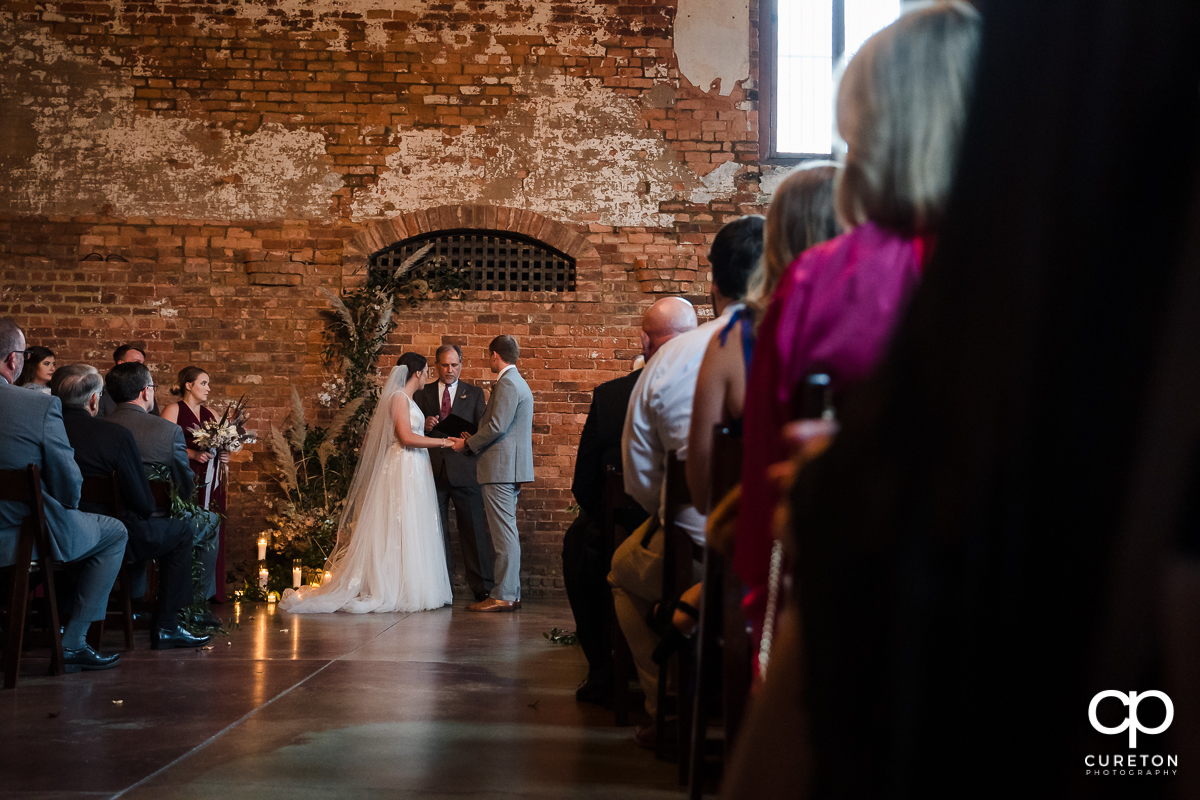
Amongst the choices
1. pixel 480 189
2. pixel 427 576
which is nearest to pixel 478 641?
pixel 427 576

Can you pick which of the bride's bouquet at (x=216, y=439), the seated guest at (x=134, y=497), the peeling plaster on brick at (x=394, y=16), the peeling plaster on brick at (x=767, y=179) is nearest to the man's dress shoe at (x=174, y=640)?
the seated guest at (x=134, y=497)

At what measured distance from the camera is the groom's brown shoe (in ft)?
21.3

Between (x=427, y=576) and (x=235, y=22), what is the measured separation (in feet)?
14.4

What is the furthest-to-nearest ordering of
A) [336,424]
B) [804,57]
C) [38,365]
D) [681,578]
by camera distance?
[804,57] → [336,424] → [38,365] → [681,578]

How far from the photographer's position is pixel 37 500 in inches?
147

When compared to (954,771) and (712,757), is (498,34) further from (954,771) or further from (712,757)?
(954,771)

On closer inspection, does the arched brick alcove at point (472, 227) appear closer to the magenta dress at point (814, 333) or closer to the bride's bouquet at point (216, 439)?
the bride's bouquet at point (216, 439)

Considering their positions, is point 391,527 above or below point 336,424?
below

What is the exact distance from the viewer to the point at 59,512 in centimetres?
388

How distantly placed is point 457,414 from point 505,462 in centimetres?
67

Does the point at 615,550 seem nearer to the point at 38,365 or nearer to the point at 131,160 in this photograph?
the point at 38,365

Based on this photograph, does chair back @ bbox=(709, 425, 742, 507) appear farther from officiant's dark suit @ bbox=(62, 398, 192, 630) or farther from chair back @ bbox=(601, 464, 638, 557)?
officiant's dark suit @ bbox=(62, 398, 192, 630)

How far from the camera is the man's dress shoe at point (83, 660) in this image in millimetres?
4117

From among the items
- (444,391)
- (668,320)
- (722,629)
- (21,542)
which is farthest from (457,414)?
(722,629)
